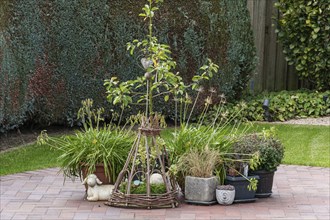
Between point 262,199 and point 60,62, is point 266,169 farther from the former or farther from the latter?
point 60,62

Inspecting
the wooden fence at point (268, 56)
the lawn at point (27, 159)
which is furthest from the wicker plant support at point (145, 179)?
the wooden fence at point (268, 56)

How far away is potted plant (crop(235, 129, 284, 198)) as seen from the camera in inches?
288

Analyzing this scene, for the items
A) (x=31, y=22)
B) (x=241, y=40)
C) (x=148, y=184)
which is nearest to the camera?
(x=148, y=184)

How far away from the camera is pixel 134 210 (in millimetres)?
7086

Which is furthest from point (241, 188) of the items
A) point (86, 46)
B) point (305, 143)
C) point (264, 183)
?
point (86, 46)

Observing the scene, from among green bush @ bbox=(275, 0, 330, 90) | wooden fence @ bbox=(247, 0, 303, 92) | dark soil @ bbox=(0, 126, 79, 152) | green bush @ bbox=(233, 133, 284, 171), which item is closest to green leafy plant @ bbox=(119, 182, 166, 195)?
green bush @ bbox=(233, 133, 284, 171)

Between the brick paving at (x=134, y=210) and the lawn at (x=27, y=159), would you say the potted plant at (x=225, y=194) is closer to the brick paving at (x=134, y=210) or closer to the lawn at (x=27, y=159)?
the brick paving at (x=134, y=210)

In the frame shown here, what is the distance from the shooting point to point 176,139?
7598 millimetres

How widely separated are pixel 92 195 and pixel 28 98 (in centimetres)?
314

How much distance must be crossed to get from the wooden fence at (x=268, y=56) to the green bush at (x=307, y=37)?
1.78ft

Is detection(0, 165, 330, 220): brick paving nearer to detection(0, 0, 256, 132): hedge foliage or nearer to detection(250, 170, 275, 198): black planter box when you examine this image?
detection(250, 170, 275, 198): black planter box

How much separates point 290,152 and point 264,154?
243 cm

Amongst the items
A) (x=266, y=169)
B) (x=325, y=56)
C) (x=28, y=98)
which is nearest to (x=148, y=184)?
(x=266, y=169)

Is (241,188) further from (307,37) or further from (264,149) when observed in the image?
(307,37)
